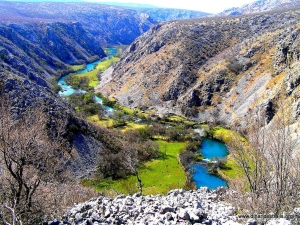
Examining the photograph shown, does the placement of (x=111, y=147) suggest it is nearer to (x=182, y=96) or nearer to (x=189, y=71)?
(x=182, y=96)

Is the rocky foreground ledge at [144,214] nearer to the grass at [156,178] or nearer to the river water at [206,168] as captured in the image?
the grass at [156,178]

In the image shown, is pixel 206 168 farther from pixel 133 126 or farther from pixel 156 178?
pixel 133 126

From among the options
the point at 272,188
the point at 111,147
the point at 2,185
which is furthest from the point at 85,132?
the point at 272,188

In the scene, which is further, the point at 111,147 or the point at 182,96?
the point at 182,96

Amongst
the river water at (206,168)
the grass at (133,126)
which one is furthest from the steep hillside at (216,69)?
the grass at (133,126)

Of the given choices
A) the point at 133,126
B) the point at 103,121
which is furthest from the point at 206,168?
the point at 103,121

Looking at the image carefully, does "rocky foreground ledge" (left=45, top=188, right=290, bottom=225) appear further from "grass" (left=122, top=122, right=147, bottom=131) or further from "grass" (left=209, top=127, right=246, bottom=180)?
"grass" (left=122, top=122, right=147, bottom=131)
